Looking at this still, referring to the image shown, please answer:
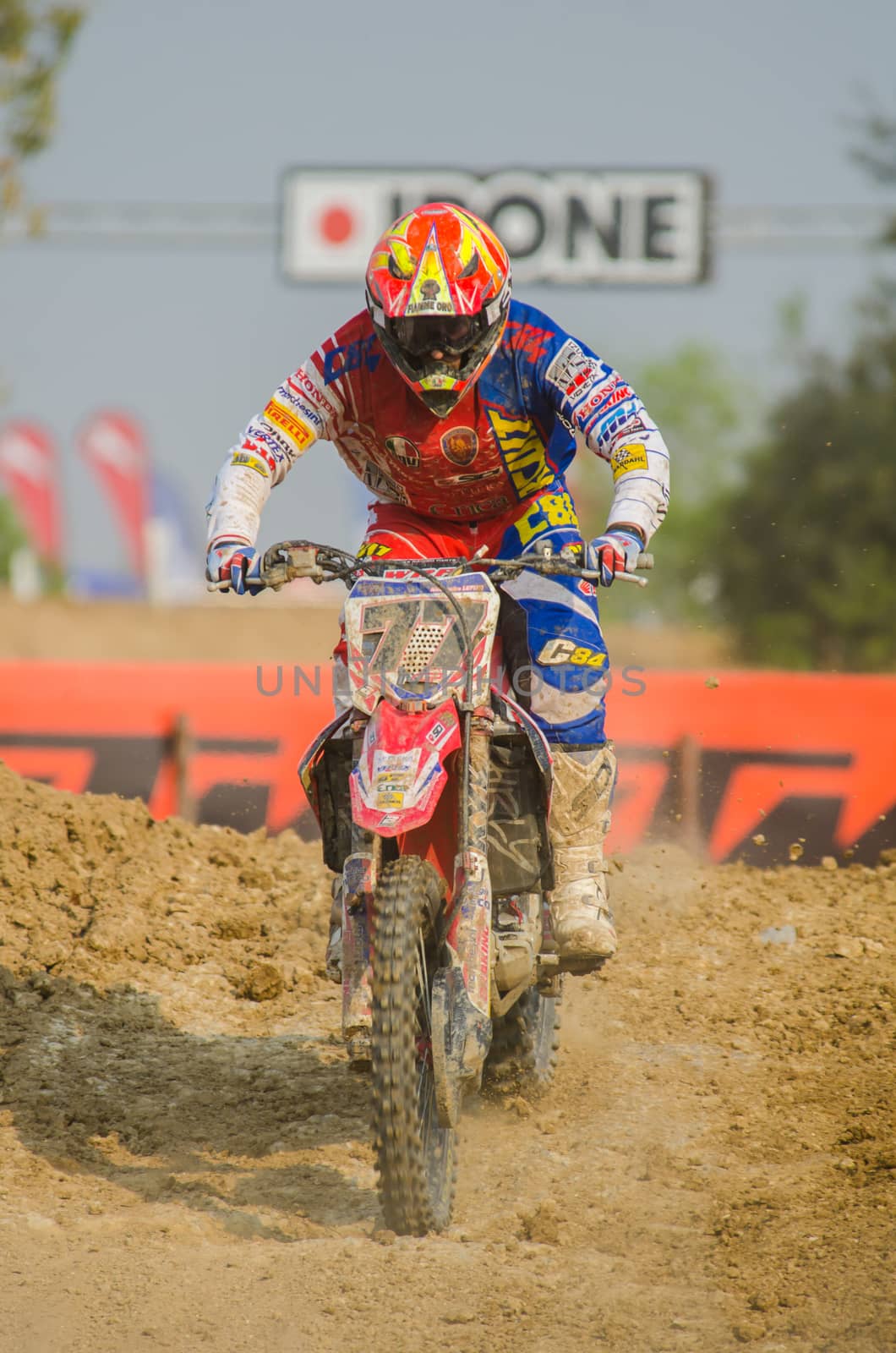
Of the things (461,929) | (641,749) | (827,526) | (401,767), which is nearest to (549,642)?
(401,767)

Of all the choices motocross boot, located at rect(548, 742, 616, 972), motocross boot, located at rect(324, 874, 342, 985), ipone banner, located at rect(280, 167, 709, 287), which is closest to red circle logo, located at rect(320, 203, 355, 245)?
ipone banner, located at rect(280, 167, 709, 287)

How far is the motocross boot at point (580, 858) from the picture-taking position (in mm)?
4926

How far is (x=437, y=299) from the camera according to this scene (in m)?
4.47

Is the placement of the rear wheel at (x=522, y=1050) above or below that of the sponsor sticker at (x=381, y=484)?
below

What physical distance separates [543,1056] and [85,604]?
81.5 ft

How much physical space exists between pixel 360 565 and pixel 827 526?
26.5m

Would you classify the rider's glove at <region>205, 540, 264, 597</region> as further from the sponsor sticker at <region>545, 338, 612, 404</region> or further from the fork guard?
the sponsor sticker at <region>545, 338, 612, 404</region>

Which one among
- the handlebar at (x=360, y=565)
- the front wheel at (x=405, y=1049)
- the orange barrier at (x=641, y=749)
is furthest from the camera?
the orange barrier at (x=641, y=749)

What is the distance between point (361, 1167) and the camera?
16.1 feet

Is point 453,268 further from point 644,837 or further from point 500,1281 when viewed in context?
point 644,837

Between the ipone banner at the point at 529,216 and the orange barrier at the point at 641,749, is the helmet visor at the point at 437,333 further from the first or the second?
the ipone banner at the point at 529,216

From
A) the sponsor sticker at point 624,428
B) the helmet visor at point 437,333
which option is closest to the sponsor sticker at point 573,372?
the sponsor sticker at point 624,428

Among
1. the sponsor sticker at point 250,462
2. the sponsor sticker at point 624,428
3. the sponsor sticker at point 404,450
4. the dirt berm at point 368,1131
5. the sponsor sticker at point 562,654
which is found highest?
the sponsor sticker at point 624,428

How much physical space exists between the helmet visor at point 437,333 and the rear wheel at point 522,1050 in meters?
2.33
